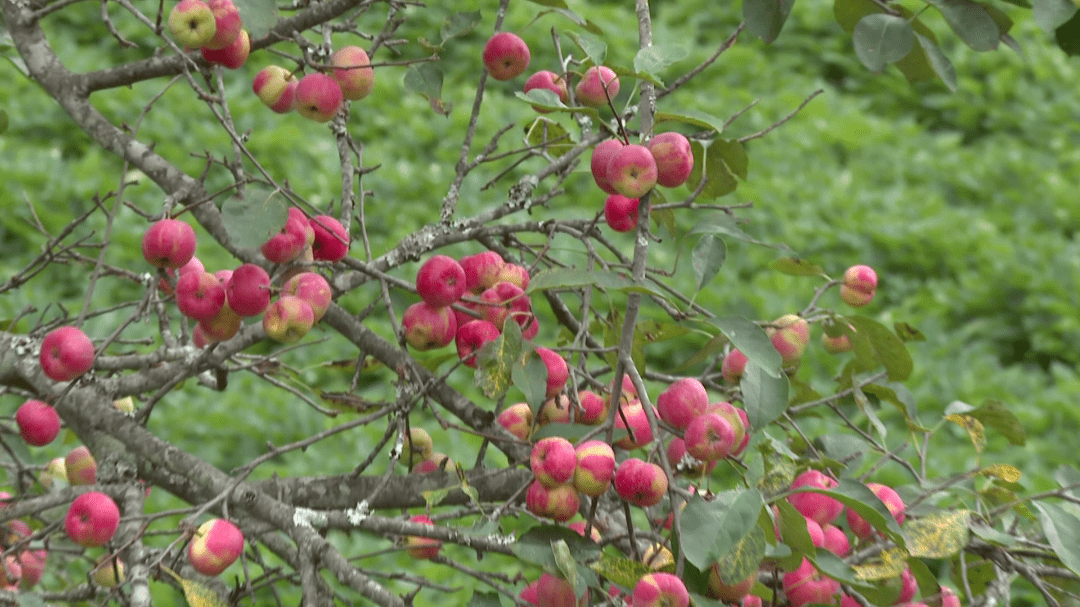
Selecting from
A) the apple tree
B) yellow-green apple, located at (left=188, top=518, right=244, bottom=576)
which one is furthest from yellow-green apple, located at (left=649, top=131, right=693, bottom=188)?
yellow-green apple, located at (left=188, top=518, right=244, bottom=576)

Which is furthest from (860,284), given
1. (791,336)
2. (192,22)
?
(192,22)

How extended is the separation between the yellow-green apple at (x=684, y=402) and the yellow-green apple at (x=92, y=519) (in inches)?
17.6

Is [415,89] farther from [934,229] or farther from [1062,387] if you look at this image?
[934,229]

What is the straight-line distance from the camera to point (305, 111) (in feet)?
3.02

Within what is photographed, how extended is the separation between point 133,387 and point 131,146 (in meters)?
0.23

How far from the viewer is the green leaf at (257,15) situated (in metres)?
0.79

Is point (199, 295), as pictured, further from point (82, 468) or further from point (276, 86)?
point (82, 468)

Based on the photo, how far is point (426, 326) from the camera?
87cm

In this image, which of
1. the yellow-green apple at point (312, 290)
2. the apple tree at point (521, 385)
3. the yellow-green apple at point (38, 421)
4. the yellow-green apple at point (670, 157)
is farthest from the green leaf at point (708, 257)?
→ the yellow-green apple at point (38, 421)

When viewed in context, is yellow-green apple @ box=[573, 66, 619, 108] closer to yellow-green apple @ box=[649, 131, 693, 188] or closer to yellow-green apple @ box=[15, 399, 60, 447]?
yellow-green apple @ box=[649, 131, 693, 188]

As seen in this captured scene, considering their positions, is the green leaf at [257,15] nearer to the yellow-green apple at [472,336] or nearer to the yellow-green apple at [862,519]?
the yellow-green apple at [472,336]

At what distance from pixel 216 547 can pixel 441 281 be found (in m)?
0.28

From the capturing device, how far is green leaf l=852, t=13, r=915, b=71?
98 cm

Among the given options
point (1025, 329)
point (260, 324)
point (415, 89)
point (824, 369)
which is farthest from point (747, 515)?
point (1025, 329)
